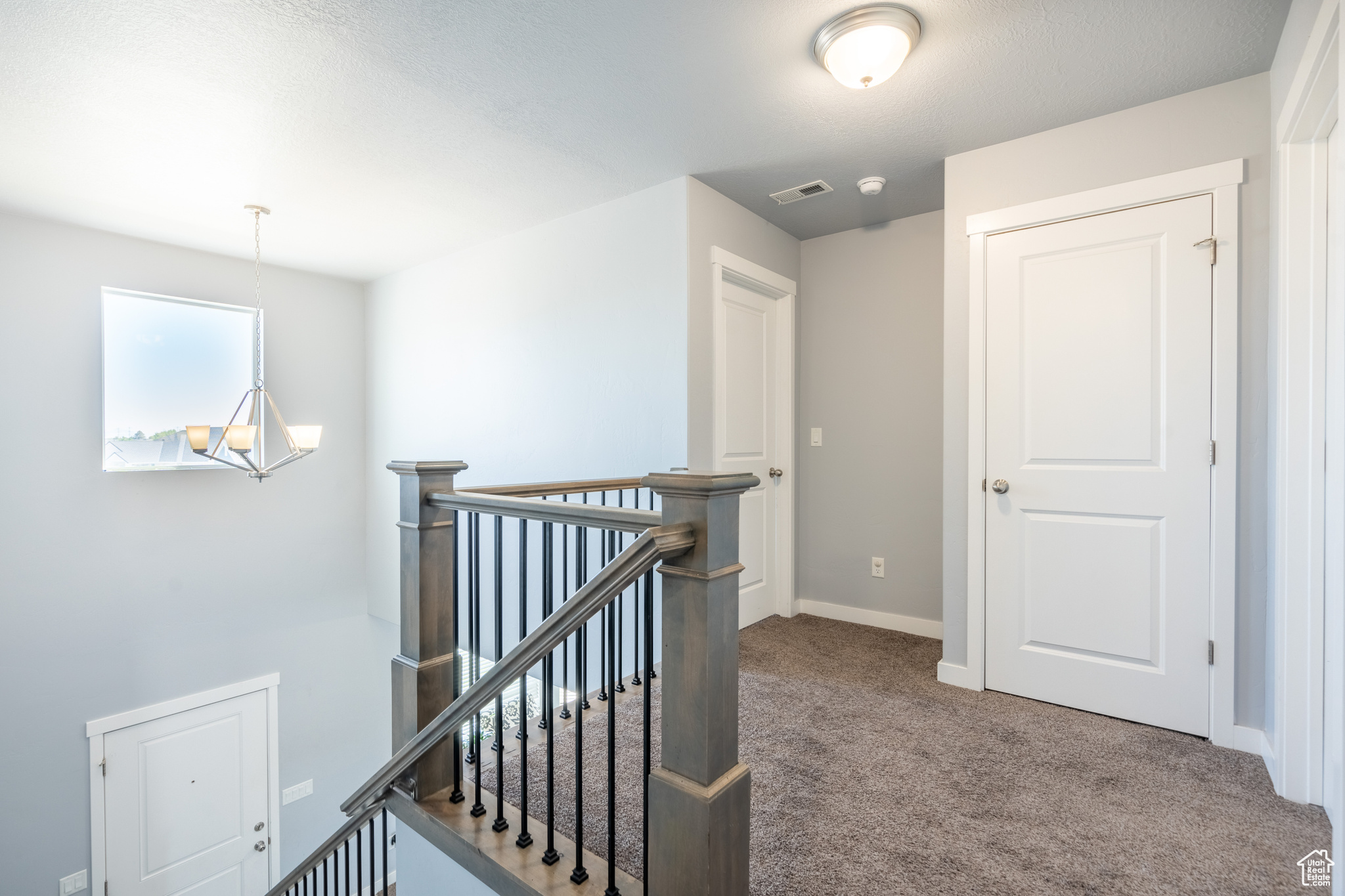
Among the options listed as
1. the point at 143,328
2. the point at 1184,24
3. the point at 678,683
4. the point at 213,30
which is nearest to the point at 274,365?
the point at 143,328

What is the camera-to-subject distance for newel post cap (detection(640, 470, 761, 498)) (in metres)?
1.13

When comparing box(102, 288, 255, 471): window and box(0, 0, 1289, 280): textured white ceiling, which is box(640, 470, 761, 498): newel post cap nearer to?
box(0, 0, 1289, 280): textured white ceiling

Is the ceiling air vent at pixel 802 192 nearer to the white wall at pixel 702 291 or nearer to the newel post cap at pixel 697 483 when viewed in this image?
the white wall at pixel 702 291

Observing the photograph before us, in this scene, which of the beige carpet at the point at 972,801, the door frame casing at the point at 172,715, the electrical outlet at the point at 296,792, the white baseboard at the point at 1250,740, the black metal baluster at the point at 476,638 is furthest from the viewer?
the electrical outlet at the point at 296,792

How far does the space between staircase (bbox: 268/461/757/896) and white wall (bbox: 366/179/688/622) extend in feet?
2.60

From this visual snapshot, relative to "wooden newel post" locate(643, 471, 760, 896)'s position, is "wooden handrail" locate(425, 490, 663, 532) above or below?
above

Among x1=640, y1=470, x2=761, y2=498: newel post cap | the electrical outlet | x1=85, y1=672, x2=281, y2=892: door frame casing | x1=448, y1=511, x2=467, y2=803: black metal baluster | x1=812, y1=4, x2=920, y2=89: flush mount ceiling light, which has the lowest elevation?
the electrical outlet

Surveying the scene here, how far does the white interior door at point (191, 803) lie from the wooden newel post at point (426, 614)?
376cm

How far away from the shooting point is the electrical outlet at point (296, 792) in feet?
16.5

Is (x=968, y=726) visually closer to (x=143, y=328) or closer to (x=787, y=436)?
(x=787, y=436)

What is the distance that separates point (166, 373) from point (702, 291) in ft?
12.5

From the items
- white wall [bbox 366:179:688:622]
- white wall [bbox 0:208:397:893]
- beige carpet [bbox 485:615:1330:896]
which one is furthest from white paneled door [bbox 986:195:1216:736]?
white wall [bbox 0:208:397:893]

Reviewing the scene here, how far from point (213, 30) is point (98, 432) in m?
3.20

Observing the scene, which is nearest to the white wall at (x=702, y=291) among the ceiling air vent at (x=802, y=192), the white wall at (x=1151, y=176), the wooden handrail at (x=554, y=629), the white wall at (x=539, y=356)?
the white wall at (x=539, y=356)
